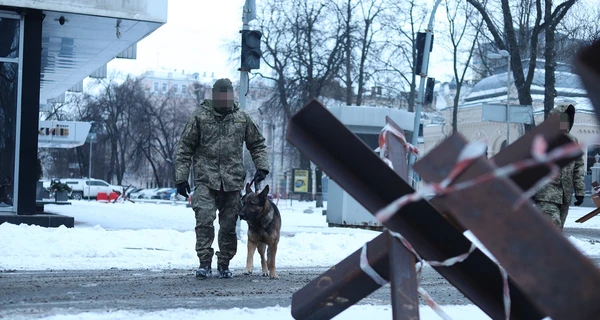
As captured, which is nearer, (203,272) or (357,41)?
(203,272)

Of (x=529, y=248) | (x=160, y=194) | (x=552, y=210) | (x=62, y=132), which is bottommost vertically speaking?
(x=160, y=194)

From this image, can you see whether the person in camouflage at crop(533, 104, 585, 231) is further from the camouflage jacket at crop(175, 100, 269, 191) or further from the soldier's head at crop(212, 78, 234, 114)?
the soldier's head at crop(212, 78, 234, 114)

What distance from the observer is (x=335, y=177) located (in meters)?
2.81

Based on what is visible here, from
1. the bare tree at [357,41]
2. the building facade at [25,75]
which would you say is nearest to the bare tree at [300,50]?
the bare tree at [357,41]

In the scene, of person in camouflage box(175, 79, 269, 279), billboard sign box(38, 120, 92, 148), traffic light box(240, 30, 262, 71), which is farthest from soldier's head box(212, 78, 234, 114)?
billboard sign box(38, 120, 92, 148)

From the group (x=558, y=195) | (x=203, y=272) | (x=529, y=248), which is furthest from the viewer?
(x=558, y=195)

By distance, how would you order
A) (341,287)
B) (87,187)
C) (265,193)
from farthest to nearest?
(87,187), (265,193), (341,287)

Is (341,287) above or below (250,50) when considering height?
below

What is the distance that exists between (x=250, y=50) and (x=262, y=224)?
5.51 meters

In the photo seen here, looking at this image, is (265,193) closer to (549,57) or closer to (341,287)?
(341,287)

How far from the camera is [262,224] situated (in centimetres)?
818

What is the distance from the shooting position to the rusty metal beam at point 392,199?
273 centimetres

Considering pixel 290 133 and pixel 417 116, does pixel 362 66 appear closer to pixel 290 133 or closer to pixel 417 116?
pixel 417 116

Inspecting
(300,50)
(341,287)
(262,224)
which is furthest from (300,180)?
(341,287)
